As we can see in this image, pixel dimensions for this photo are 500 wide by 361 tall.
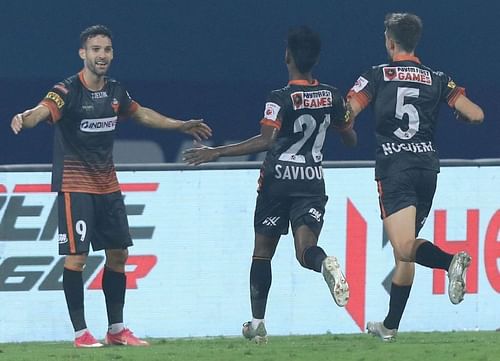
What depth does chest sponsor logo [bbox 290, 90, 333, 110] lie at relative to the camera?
29.0 ft

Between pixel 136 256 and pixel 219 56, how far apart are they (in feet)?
10.9

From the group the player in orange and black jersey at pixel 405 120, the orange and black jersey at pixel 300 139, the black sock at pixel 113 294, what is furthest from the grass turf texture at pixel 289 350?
the orange and black jersey at pixel 300 139

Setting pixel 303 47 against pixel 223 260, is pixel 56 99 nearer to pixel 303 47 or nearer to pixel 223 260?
pixel 303 47

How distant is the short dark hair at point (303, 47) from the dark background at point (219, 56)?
443cm

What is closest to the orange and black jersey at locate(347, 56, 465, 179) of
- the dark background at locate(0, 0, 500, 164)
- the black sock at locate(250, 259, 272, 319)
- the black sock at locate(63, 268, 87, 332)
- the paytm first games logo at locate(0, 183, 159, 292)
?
the black sock at locate(250, 259, 272, 319)

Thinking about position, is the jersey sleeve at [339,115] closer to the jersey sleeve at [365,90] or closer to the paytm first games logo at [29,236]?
the jersey sleeve at [365,90]

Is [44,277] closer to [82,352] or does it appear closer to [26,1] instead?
[82,352]

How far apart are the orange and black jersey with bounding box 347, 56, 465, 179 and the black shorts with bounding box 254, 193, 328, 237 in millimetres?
430

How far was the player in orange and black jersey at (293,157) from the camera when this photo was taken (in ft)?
28.8

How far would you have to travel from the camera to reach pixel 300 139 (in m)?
8.99

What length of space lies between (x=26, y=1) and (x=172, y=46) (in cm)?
133

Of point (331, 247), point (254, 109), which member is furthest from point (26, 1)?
point (331, 247)

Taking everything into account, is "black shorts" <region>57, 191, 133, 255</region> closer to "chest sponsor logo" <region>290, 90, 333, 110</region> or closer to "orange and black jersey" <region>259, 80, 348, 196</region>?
"orange and black jersey" <region>259, 80, 348, 196</region>

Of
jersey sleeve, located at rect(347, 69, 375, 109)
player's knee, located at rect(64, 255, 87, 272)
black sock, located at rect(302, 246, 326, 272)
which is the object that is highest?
jersey sleeve, located at rect(347, 69, 375, 109)
